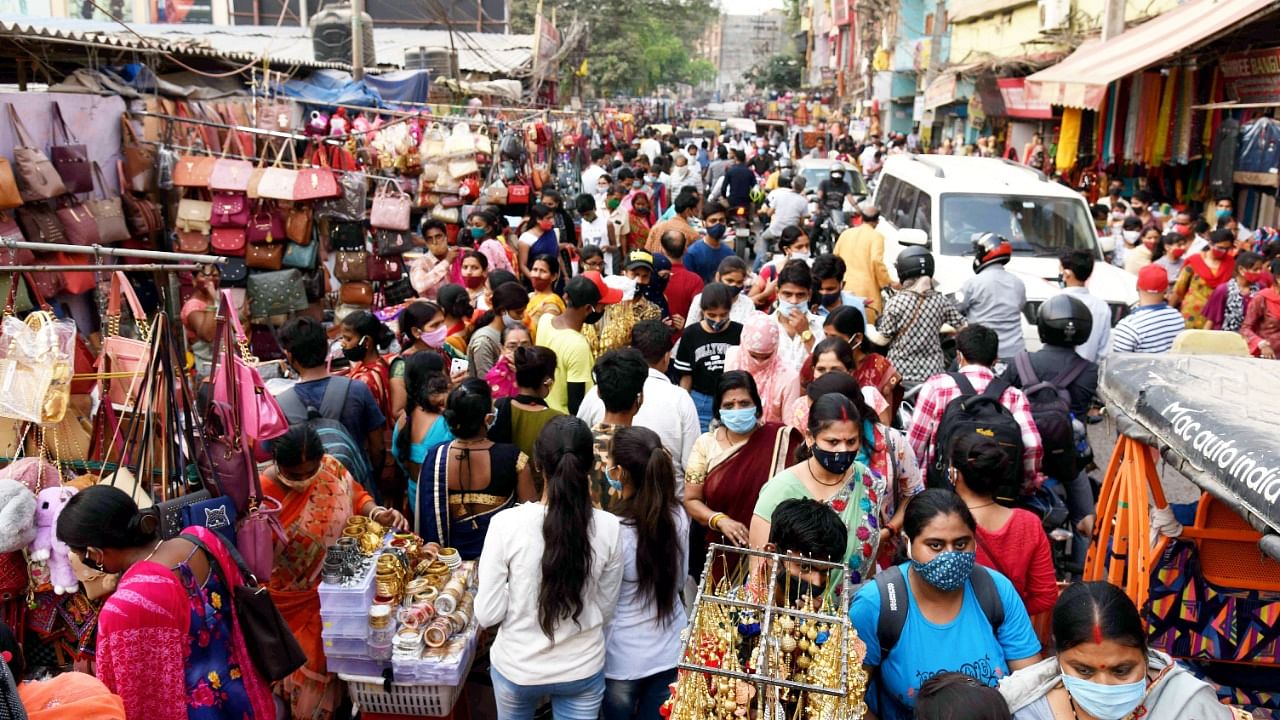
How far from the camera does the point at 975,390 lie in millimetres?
4969

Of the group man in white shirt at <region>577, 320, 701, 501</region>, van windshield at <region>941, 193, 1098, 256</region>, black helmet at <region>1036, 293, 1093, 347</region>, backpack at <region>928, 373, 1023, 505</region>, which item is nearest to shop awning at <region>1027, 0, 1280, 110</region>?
van windshield at <region>941, 193, 1098, 256</region>

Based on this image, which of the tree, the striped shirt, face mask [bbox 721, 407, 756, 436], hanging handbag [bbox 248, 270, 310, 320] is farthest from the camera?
the tree

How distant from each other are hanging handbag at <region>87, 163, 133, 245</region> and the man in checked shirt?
596 centimetres

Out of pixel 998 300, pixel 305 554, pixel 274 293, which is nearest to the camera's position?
pixel 305 554

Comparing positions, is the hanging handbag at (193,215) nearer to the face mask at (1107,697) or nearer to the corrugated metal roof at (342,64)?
the corrugated metal roof at (342,64)

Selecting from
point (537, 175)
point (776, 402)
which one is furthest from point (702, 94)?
point (776, 402)

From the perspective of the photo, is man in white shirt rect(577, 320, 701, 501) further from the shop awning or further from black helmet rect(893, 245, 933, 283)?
the shop awning

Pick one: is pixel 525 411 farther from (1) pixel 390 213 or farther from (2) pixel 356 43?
(2) pixel 356 43

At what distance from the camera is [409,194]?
10.3m

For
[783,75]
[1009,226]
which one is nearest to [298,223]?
[1009,226]

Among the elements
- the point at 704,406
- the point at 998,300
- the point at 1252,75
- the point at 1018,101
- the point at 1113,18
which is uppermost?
the point at 1113,18

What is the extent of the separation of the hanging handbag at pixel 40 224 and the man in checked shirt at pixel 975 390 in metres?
5.65

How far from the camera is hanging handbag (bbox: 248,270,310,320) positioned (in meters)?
8.61

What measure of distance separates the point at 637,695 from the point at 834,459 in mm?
1142
